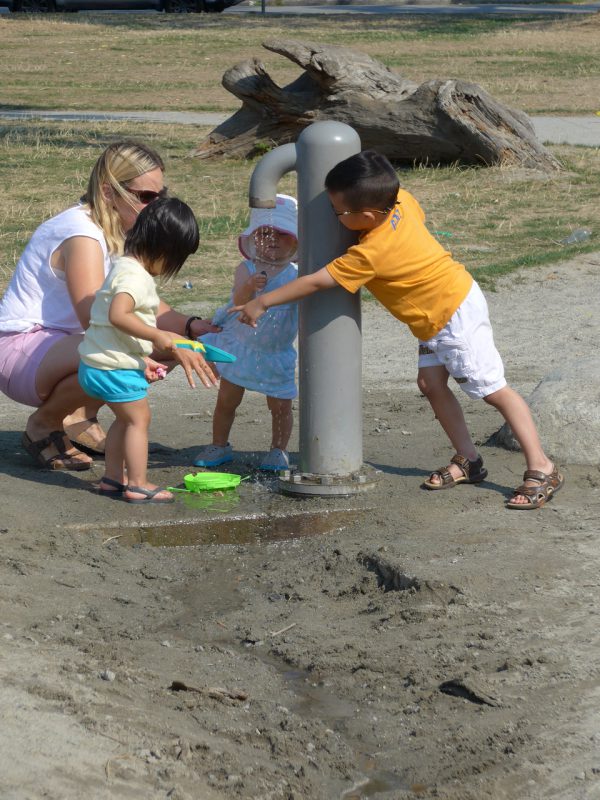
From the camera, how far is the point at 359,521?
14.3 feet

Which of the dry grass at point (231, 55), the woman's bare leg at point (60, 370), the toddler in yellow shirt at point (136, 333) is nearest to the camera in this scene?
the toddler in yellow shirt at point (136, 333)

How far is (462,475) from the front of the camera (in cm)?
465

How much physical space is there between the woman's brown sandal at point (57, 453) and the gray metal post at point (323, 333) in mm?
893

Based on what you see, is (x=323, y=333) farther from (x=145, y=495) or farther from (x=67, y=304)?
(x=67, y=304)

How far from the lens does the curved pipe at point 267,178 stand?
4.30 metres

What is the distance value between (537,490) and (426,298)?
0.80 meters

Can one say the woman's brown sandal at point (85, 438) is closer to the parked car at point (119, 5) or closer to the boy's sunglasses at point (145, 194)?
the boy's sunglasses at point (145, 194)

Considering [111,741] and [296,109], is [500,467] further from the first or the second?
[296,109]

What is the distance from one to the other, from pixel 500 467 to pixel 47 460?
1808 millimetres

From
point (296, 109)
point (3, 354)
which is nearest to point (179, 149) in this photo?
point (296, 109)

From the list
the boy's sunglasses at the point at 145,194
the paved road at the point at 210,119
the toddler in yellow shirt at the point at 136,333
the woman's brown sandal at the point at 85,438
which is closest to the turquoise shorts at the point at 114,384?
the toddler in yellow shirt at the point at 136,333

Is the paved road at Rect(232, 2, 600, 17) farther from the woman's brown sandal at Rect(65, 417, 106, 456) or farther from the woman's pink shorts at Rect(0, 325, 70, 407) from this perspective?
the woman's pink shorts at Rect(0, 325, 70, 407)

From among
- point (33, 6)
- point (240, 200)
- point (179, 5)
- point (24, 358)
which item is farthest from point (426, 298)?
point (179, 5)

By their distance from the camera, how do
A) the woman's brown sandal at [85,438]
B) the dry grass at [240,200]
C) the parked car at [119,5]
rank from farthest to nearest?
the parked car at [119,5] → the dry grass at [240,200] → the woman's brown sandal at [85,438]
